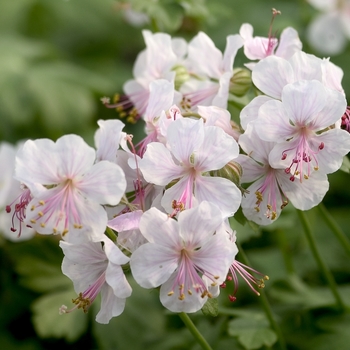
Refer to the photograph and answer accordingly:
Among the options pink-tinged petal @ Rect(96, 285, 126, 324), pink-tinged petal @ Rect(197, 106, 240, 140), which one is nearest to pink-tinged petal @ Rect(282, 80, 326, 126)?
pink-tinged petal @ Rect(197, 106, 240, 140)

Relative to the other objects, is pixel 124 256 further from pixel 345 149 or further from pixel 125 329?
pixel 125 329

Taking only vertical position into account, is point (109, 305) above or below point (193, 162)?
below

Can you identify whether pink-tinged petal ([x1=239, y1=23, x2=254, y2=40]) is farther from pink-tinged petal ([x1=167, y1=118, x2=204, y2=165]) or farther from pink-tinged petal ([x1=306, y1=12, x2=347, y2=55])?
pink-tinged petal ([x1=306, y1=12, x2=347, y2=55])

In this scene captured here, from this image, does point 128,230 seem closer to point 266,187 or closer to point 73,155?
point 73,155

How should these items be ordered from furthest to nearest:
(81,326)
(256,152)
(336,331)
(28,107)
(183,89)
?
(28,107)
(81,326)
(336,331)
(183,89)
(256,152)

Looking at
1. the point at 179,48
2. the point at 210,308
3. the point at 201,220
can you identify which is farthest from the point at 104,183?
the point at 179,48

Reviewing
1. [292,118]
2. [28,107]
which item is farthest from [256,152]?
[28,107]
